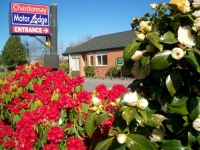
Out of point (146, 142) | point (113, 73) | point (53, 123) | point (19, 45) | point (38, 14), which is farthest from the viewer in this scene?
point (19, 45)

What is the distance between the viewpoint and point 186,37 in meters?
1.25

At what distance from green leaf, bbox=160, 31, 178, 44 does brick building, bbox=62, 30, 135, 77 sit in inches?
829

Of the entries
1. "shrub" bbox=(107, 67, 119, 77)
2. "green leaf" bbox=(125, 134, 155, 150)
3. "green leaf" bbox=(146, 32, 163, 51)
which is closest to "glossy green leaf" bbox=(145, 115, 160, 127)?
"green leaf" bbox=(125, 134, 155, 150)

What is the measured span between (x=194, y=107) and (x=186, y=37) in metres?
0.39

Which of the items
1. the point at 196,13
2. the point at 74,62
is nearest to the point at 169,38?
the point at 196,13

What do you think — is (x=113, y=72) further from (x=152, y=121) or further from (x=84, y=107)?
(x=152, y=121)

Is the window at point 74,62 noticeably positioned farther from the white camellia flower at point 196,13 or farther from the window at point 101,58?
the white camellia flower at point 196,13

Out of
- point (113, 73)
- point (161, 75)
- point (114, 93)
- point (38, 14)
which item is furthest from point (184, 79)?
point (113, 73)

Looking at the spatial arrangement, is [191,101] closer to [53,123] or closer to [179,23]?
[179,23]

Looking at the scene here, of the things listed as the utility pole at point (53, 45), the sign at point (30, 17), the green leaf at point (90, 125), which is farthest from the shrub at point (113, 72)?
the green leaf at point (90, 125)

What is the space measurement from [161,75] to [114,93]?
1149mm

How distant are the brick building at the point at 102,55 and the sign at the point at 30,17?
16339mm

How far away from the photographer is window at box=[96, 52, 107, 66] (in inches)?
1036

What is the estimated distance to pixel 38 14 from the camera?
20.8ft
